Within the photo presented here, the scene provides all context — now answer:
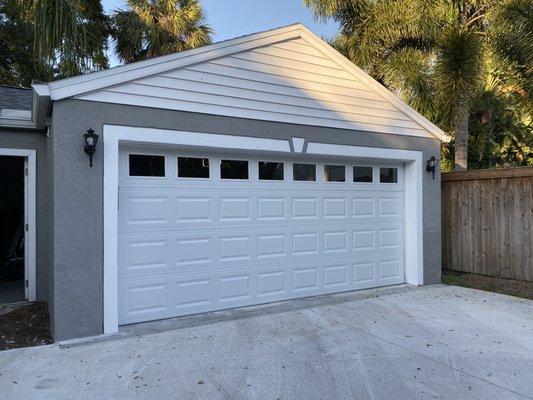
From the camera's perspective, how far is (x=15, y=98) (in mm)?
7566

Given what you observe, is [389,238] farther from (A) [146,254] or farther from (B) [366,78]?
(A) [146,254]

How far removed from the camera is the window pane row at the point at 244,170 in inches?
219

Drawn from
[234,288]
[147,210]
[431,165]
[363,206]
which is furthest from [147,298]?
[431,165]

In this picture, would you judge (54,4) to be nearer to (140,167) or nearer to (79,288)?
(140,167)

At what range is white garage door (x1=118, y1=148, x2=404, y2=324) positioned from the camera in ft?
18.0

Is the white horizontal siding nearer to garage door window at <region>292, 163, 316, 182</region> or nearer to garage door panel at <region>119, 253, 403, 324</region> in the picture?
garage door window at <region>292, 163, 316, 182</region>

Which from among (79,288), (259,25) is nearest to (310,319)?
(79,288)

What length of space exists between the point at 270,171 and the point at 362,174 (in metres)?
1.79

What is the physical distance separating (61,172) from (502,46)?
9.38 metres

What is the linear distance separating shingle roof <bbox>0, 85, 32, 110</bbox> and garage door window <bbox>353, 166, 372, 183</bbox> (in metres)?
5.45

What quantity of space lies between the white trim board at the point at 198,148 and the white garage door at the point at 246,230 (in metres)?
0.23

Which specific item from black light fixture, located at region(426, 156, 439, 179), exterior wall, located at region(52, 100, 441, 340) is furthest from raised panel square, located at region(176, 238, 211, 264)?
black light fixture, located at region(426, 156, 439, 179)

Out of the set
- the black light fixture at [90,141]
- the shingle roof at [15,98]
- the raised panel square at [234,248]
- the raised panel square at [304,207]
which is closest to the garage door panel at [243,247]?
the raised panel square at [234,248]

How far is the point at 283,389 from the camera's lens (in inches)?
142
